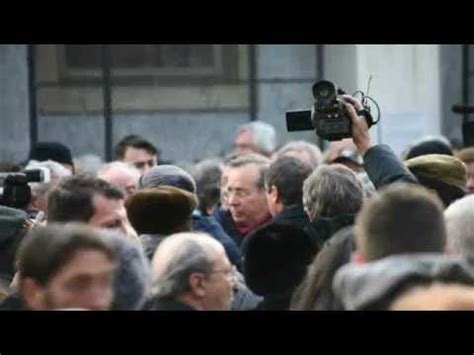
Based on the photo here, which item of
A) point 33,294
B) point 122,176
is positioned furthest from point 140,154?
point 33,294

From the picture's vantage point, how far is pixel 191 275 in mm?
6023

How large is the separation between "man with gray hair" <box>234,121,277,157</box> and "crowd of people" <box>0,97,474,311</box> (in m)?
2.95

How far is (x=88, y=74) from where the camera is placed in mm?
16094

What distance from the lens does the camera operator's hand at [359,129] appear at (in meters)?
7.04

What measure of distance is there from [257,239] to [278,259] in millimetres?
115

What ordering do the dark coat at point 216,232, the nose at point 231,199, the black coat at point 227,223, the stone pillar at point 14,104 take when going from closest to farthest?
the dark coat at point 216,232
the nose at point 231,199
the black coat at point 227,223
the stone pillar at point 14,104

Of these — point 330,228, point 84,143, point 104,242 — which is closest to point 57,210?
point 330,228

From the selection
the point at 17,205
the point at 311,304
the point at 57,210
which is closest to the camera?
the point at 311,304

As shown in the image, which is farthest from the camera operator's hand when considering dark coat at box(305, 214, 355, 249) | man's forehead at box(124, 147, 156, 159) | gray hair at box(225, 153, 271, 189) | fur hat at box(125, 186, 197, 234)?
man's forehead at box(124, 147, 156, 159)

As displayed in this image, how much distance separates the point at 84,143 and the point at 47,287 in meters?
10.7

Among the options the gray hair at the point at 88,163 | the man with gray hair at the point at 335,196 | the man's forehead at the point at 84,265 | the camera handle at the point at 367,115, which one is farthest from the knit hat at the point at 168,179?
the gray hair at the point at 88,163

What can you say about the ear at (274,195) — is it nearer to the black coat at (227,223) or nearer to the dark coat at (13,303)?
the black coat at (227,223)

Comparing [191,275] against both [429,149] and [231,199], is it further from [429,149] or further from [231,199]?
[429,149]
